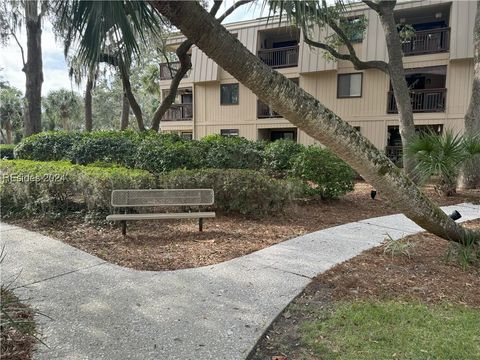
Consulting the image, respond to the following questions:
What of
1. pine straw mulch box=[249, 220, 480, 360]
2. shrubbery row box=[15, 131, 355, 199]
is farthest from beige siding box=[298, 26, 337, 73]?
pine straw mulch box=[249, 220, 480, 360]

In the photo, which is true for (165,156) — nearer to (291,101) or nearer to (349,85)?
(291,101)

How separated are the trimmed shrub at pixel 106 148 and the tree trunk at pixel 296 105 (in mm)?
8340

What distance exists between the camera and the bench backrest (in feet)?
21.9

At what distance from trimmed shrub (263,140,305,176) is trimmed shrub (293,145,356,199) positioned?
4.05 ft

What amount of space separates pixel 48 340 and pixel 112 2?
2.80 metres

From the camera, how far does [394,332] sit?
3.38 m

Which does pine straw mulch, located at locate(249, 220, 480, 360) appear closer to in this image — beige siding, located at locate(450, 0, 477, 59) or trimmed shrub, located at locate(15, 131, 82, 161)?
trimmed shrub, located at locate(15, 131, 82, 161)

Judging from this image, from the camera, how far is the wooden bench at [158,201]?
21.5 ft

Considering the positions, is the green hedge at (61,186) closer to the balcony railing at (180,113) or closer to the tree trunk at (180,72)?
the tree trunk at (180,72)

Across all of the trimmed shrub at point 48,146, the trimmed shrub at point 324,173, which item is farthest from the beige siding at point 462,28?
the trimmed shrub at point 48,146

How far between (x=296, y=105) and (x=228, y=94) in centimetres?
2062

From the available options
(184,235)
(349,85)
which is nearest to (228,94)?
(349,85)

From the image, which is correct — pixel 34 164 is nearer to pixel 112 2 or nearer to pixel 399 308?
pixel 112 2

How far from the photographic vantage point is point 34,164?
8.70 meters
